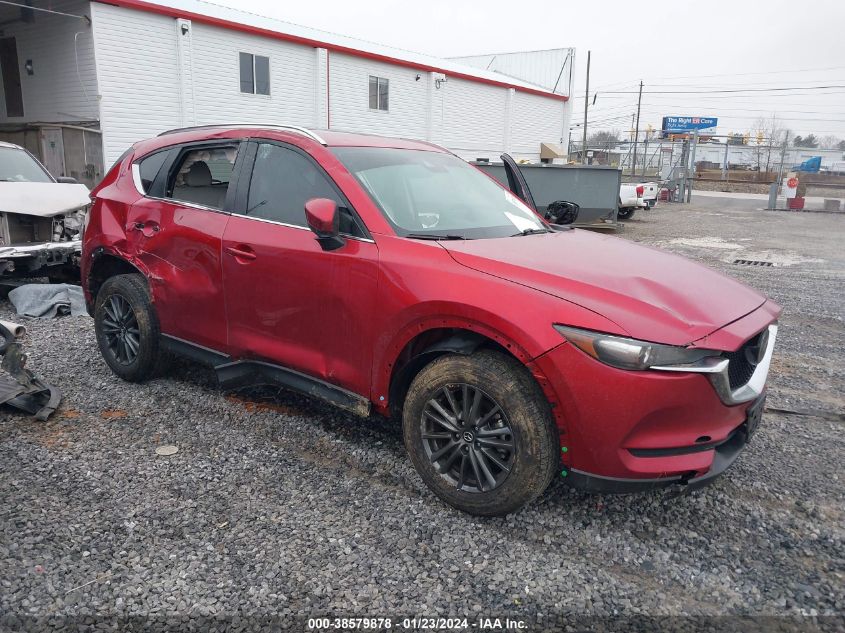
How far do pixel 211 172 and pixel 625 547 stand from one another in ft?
10.9

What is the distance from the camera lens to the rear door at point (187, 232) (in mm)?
3947

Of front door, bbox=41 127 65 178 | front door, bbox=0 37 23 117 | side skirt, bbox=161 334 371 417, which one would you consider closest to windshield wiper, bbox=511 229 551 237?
side skirt, bbox=161 334 371 417

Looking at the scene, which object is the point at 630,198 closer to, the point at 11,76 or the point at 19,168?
the point at 19,168

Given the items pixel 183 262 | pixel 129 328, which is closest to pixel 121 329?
pixel 129 328

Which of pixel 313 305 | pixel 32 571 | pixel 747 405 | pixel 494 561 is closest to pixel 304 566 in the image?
pixel 494 561

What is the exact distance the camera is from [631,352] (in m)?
2.53

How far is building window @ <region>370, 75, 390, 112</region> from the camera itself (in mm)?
25078

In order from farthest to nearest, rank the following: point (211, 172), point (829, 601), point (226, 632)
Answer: point (211, 172) → point (829, 601) → point (226, 632)

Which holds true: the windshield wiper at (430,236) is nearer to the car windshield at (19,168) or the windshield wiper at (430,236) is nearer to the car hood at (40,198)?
the car hood at (40,198)

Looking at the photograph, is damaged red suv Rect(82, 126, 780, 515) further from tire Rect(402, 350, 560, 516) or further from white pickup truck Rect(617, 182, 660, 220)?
white pickup truck Rect(617, 182, 660, 220)

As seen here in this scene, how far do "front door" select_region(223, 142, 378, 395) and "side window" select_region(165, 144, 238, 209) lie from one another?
24cm

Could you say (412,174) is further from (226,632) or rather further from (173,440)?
(226,632)

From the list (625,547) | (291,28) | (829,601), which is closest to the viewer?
(829,601)

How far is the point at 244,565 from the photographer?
106 inches
